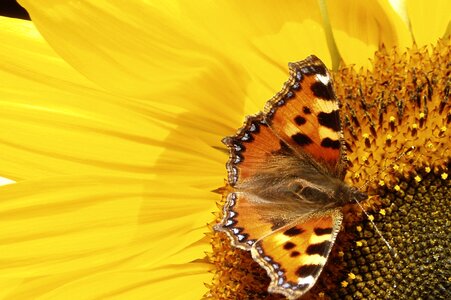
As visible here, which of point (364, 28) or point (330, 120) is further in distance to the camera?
point (364, 28)

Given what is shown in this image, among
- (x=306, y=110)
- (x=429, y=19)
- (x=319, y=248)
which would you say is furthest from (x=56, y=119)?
(x=429, y=19)

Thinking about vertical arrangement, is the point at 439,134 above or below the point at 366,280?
above

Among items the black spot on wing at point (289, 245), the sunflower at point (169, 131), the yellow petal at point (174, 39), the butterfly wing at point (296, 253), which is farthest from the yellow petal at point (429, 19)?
the black spot on wing at point (289, 245)

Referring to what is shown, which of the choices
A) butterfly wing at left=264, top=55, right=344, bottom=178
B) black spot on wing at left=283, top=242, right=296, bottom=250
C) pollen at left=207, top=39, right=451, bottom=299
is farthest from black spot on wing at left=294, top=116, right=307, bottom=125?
black spot on wing at left=283, top=242, right=296, bottom=250

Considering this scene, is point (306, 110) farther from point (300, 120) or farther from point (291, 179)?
point (291, 179)

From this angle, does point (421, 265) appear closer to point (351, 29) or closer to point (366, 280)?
point (366, 280)

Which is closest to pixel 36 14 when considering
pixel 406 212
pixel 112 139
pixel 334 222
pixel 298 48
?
pixel 112 139
